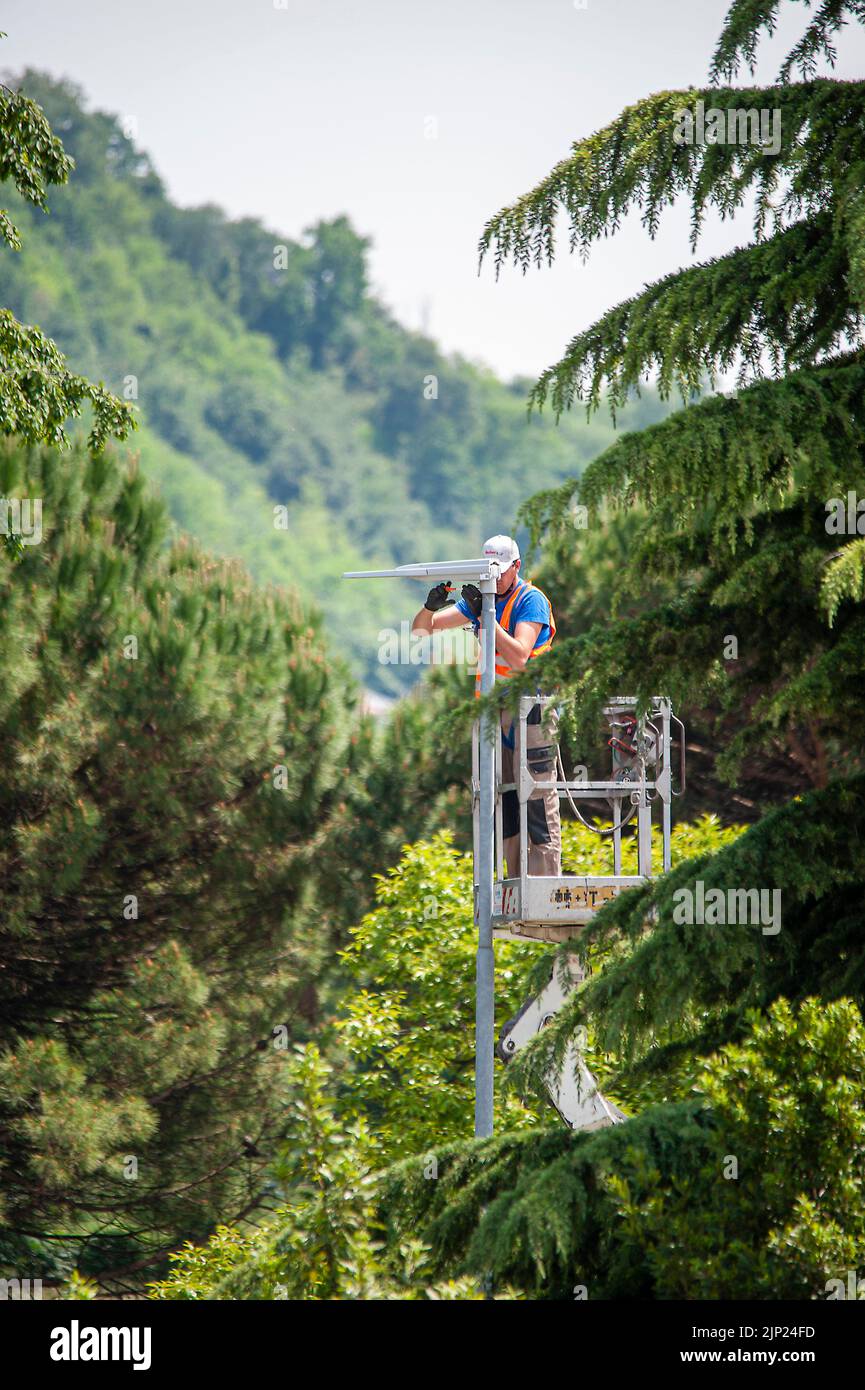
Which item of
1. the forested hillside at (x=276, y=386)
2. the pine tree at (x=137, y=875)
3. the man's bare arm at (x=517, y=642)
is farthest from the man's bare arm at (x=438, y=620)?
the forested hillside at (x=276, y=386)

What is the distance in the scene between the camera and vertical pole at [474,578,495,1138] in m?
7.61

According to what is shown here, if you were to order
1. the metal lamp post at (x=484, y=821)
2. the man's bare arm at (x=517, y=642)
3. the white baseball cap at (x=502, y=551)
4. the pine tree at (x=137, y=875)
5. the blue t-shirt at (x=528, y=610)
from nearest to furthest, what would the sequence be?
1. the metal lamp post at (x=484, y=821)
2. the white baseball cap at (x=502, y=551)
3. the man's bare arm at (x=517, y=642)
4. the blue t-shirt at (x=528, y=610)
5. the pine tree at (x=137, y=875)

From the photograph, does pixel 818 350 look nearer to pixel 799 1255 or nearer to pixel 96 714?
pixel 799 1255

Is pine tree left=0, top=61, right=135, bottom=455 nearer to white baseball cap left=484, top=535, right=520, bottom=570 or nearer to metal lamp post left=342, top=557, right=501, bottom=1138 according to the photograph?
metal lamp post left=342, top=557, right=501, bottom=1138

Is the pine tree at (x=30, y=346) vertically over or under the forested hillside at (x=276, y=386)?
under

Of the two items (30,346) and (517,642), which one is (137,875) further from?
(517,642)

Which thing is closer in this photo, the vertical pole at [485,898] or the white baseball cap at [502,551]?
the vertical pole at [485,898]

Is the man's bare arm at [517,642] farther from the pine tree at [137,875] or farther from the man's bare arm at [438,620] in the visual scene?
the pine tree at [137,875]

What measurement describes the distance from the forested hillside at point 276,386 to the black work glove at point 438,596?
3900 inches

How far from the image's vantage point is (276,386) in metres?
130

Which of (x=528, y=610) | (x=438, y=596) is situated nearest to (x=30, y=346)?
(x=438, y=596)

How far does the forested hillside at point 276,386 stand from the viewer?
116 meters

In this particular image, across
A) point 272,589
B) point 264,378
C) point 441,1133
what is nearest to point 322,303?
point 264,378

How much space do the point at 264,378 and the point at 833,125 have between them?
410 ft
